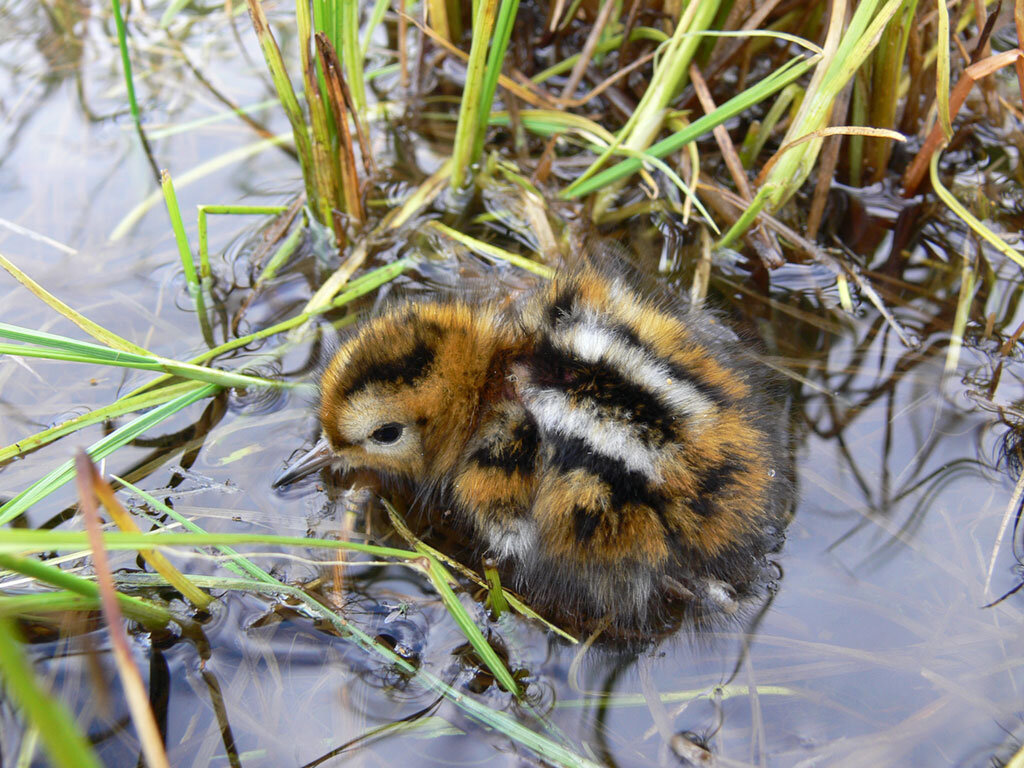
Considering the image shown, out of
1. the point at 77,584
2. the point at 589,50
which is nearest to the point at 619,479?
the point at 77,584

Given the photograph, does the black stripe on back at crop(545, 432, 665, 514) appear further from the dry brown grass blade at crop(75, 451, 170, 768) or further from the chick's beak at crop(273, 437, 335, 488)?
the dry brown grass blade at crop(75, 451, 170, 768)

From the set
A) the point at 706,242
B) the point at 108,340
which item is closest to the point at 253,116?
the point at 108,340

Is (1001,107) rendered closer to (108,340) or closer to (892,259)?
(892,259)

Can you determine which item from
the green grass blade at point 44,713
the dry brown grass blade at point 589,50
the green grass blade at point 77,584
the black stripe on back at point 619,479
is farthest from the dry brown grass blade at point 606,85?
the green grass blade at point 44,713

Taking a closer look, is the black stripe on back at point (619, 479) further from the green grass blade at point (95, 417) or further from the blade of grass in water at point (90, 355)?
the green grass blade at point (95, 417)

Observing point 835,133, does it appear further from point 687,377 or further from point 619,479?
point 619,479

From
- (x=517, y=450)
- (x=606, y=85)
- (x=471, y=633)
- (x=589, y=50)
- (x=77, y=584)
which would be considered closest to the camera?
(x=77, y=584)
